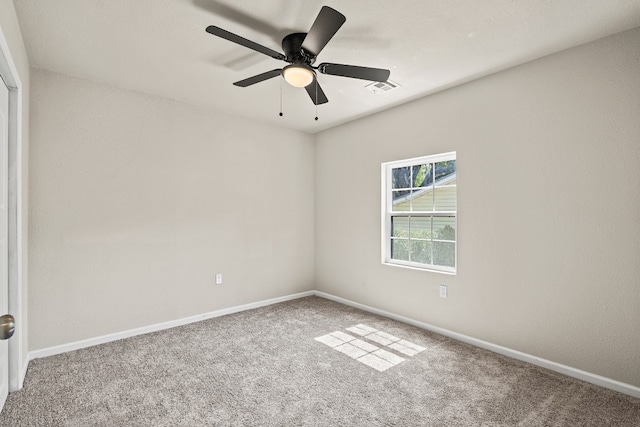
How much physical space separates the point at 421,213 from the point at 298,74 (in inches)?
89.2

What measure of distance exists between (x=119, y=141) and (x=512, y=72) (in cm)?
380

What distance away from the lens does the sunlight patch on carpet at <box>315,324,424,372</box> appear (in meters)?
2.87

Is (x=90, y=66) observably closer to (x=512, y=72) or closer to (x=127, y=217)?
(x=127, y=217)

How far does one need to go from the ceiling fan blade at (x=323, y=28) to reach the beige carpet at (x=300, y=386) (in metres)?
2.39

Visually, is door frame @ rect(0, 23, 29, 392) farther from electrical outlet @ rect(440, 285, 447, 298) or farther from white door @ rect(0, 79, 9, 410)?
electrical outlet @ rect(440, 285, 447, 298)

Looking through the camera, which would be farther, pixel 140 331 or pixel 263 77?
pixel 140 331

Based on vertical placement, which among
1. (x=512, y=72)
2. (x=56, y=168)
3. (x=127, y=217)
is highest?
(x=512, y=72)

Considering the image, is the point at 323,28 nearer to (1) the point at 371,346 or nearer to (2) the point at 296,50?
(2) the point at 296,50

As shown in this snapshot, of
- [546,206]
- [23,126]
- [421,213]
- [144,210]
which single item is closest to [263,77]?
[23,126]

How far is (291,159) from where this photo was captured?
4855mm

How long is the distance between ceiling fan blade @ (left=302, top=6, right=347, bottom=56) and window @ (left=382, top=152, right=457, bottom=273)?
6.43 feet

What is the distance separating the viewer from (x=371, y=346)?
10.4 ft

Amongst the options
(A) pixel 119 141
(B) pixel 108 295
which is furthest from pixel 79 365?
(A) pixel 119 141

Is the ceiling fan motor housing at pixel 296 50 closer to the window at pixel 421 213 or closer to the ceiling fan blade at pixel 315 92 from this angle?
the ceiling fan blade at pixel 315 92
